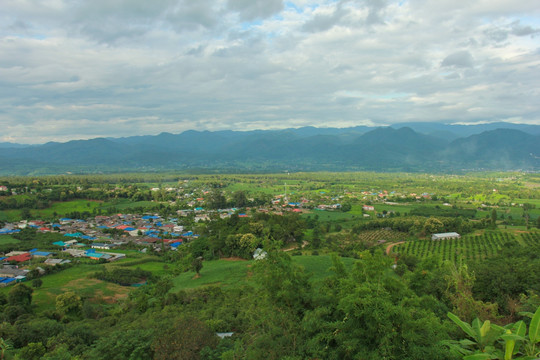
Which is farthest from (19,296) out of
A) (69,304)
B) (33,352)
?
(33,352)

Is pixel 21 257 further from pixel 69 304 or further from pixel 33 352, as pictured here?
pixel 33 352

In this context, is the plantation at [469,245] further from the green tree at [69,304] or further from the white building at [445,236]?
the green tree at [69,304]

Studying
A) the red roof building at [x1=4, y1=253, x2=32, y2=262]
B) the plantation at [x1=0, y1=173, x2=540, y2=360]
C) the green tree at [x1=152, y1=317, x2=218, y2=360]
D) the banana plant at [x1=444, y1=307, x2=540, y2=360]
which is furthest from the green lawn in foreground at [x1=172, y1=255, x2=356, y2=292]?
the banana plant at [x1=444, y1=307, x2=540, y2=360]

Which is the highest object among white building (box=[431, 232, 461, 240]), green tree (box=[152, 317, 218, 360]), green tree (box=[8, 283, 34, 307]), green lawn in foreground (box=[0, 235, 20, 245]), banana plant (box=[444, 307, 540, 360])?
banana plant (box=[444, 307, 540, 360])

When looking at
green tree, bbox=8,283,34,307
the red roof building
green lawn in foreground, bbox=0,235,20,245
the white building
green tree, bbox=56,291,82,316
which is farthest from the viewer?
the white building

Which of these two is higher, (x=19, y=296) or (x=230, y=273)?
(x=19, y=296)

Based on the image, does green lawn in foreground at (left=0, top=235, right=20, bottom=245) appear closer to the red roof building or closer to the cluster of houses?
the cluster of houses

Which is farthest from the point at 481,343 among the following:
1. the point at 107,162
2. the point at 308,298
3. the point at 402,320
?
the point at 107,162

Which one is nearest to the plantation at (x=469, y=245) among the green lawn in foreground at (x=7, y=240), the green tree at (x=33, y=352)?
the green tree at (x=33, y=352)

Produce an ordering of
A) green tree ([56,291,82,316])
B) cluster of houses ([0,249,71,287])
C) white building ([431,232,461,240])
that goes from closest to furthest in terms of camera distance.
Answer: green tree ([56,291,82,316]) → cluster of houses ([0,249,71,287]) → white building ([431,232,461,240])

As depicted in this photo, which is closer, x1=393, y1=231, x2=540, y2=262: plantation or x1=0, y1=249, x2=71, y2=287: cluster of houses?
x1=0, y1=249, x2=71, y2=287: cluster of houses

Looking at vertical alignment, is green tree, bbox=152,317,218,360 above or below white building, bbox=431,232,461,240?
above
